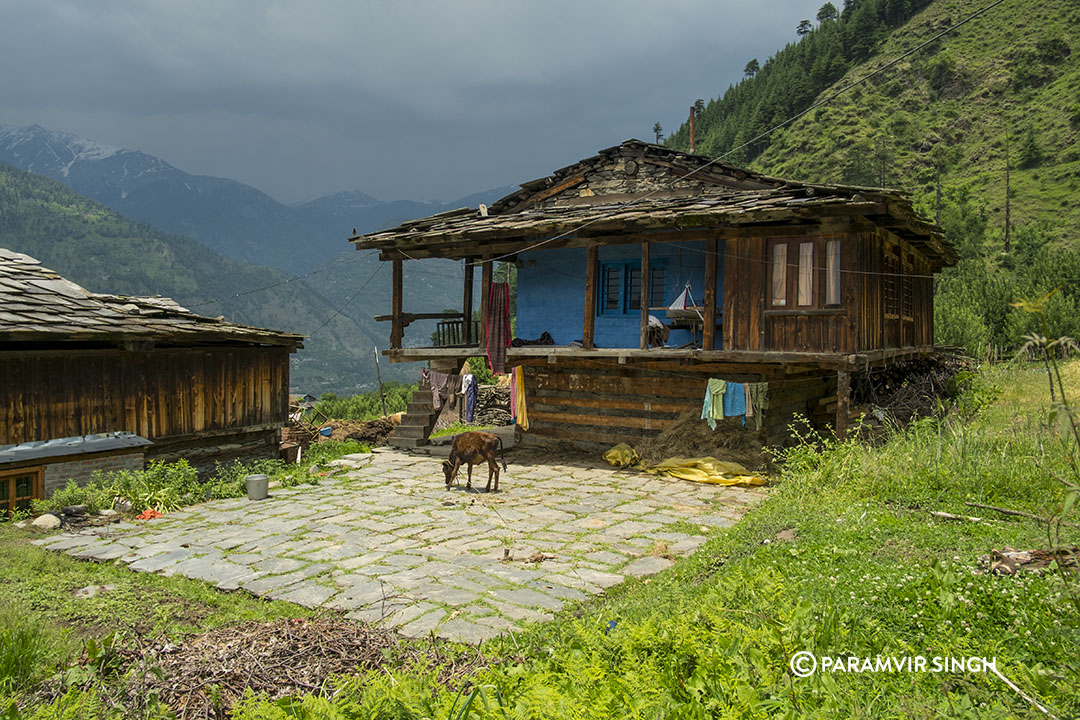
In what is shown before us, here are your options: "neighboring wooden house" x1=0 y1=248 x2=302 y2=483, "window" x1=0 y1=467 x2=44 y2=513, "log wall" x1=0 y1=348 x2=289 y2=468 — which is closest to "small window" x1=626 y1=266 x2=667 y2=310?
"neighboring wooden house" x1=0 y1=248 x2=302 y2=483

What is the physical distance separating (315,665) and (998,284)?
32.6 meters

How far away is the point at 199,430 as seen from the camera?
13039mm

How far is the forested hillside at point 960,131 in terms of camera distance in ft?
99.7

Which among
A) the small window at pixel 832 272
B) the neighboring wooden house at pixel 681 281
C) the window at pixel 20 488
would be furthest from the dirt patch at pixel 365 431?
→ the small window at pixel 832 272

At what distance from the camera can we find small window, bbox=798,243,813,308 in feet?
38.4

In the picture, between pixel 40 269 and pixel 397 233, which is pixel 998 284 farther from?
pixel 40 269

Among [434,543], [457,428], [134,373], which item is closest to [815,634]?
[434,543]

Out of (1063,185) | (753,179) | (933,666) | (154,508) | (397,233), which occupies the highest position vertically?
(1063,185)

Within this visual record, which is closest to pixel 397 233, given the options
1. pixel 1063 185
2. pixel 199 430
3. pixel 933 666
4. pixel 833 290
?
pixel 199 430

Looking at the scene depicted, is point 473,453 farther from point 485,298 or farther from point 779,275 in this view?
point 779,275

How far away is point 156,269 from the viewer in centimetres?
14100

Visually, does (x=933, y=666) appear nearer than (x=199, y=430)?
Yes

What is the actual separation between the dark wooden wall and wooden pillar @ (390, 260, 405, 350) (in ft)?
24.2

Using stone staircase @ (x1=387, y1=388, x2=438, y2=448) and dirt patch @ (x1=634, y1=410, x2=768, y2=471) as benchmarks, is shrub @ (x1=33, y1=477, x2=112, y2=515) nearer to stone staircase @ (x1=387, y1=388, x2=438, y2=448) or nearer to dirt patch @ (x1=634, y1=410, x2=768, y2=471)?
stone staircase @ (x1=387, y1=388, x2=438, y2=448)
